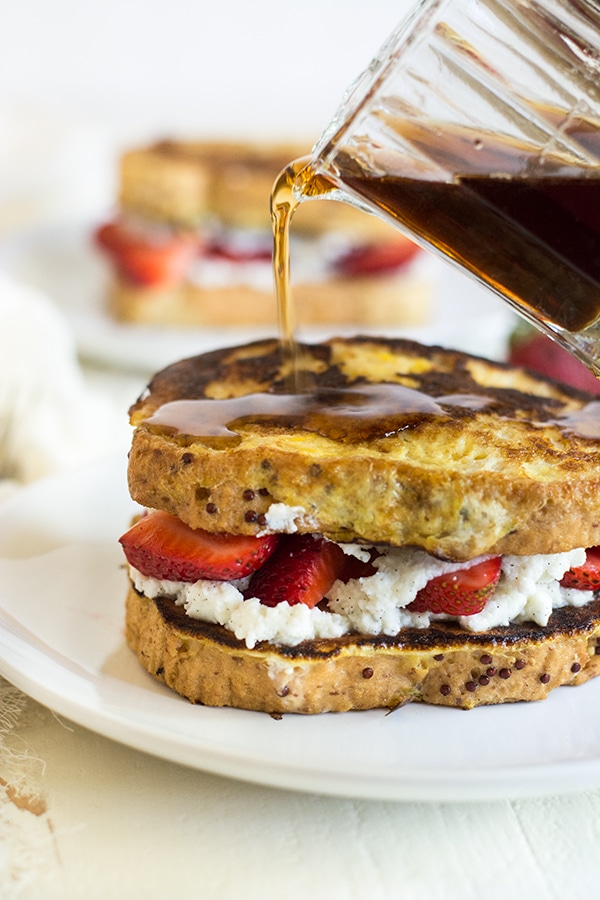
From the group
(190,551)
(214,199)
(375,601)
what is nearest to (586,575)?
(375,601)

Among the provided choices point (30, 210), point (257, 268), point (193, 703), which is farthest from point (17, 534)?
point (30, 210)

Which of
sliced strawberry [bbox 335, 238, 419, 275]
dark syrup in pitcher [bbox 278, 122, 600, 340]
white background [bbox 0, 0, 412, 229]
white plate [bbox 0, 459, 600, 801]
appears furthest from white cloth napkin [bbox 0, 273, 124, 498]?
white background [bbox 0, 0, 412, 229]

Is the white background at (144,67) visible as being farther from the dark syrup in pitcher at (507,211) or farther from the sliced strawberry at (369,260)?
the dark syrup in pitcher at (507,211)

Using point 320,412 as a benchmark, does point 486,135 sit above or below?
above

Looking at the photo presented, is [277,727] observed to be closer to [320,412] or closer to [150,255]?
[320,412]

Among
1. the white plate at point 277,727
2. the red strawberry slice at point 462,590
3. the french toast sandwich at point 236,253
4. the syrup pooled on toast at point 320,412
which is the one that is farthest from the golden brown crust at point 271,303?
the red strawberry slice at point 462,590

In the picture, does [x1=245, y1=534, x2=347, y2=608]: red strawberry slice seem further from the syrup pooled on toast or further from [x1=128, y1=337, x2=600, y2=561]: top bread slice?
the syrup pooled on toast
